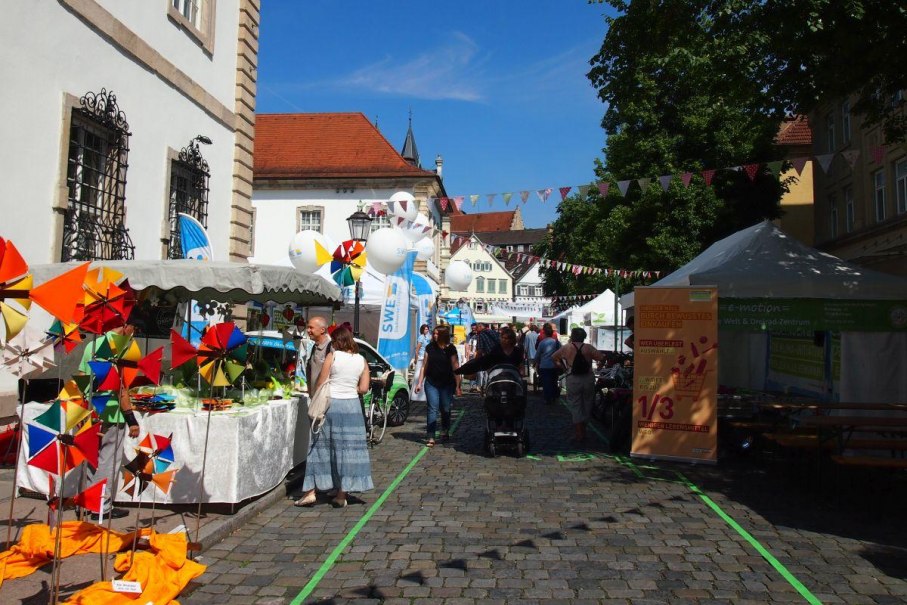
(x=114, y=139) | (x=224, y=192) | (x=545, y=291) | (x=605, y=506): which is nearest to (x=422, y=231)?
(x=224, y=192)

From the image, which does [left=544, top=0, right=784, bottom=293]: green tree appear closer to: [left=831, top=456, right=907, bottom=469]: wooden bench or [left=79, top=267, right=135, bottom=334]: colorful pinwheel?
[left=831, top=456, right=907, bottom=469]: wooden bench

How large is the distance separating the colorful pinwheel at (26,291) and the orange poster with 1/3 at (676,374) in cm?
715

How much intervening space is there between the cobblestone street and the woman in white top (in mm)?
227

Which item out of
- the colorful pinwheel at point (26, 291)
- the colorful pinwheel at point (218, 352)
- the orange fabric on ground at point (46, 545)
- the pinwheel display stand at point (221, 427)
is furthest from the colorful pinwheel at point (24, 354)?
the pinwheel display stand at point (221, 427)

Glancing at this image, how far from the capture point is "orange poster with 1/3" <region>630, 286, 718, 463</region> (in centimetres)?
900

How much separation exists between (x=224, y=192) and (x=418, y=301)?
5.84 meters

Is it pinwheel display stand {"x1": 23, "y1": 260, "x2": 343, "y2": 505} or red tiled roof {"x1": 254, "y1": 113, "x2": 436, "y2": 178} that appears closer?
pinwheel display stand {"x1": 23, "y1": 260, "x2": 343, "y2": 505}

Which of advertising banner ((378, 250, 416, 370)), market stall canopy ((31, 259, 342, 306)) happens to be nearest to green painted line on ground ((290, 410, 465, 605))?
market stall canopy ((31, 259, 342, 306))

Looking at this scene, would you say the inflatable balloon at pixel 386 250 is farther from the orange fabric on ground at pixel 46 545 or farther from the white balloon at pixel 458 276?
the orange fabric on ground at pixel 46 545

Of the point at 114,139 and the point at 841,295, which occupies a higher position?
the point at 114,139

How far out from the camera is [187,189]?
13047 millimetres

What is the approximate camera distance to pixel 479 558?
5.29m

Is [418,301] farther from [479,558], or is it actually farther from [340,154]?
[340,154]

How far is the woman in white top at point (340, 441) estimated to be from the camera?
22.7ft
